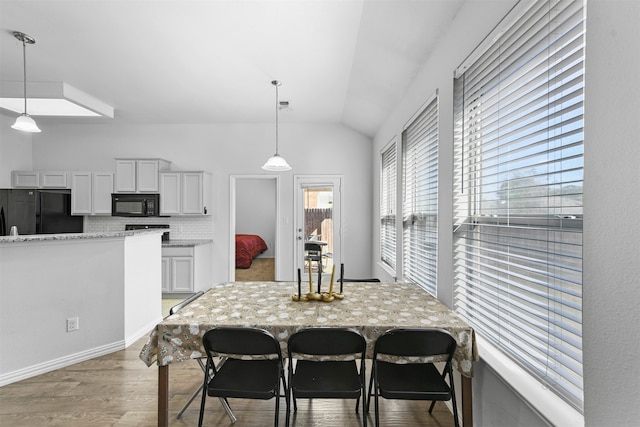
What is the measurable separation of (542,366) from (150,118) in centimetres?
568

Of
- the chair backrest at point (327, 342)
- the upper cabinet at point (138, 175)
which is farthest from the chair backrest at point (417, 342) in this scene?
the upper cabinet at point (138, 175)

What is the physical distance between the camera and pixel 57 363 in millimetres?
2746

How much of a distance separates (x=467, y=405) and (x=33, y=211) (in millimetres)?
5855

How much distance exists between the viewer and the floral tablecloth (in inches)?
67.6

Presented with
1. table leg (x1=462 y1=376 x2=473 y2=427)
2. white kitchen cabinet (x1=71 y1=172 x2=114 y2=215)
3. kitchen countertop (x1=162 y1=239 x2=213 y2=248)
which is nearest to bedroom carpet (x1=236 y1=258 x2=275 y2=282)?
kitchen countertop (x1=162 y1=239 x2=213 y2=248)

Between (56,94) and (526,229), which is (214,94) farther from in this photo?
(526,229)

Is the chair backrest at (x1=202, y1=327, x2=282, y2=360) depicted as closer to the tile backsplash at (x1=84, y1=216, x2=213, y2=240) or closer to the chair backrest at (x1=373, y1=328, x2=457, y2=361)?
the chair backrest at (x1=373, y1=328, x2=457, y2=361)

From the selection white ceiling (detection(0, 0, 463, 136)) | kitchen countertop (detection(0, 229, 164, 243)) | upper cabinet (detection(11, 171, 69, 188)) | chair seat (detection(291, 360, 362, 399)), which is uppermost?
white ceiling (detection(0, 0, 463, 136))

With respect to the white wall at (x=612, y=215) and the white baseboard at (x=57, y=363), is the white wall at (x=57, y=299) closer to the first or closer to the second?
the white baseboard at (x=57, y=363)

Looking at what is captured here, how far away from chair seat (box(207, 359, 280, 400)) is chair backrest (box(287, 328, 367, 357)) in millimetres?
229

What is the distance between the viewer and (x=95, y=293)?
2.97m

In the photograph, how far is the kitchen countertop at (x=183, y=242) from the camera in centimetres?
477

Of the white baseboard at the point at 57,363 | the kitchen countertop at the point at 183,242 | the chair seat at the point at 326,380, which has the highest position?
the kitchen countertop at the point at 183,242

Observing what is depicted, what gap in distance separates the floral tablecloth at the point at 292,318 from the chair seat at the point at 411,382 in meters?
0.16
